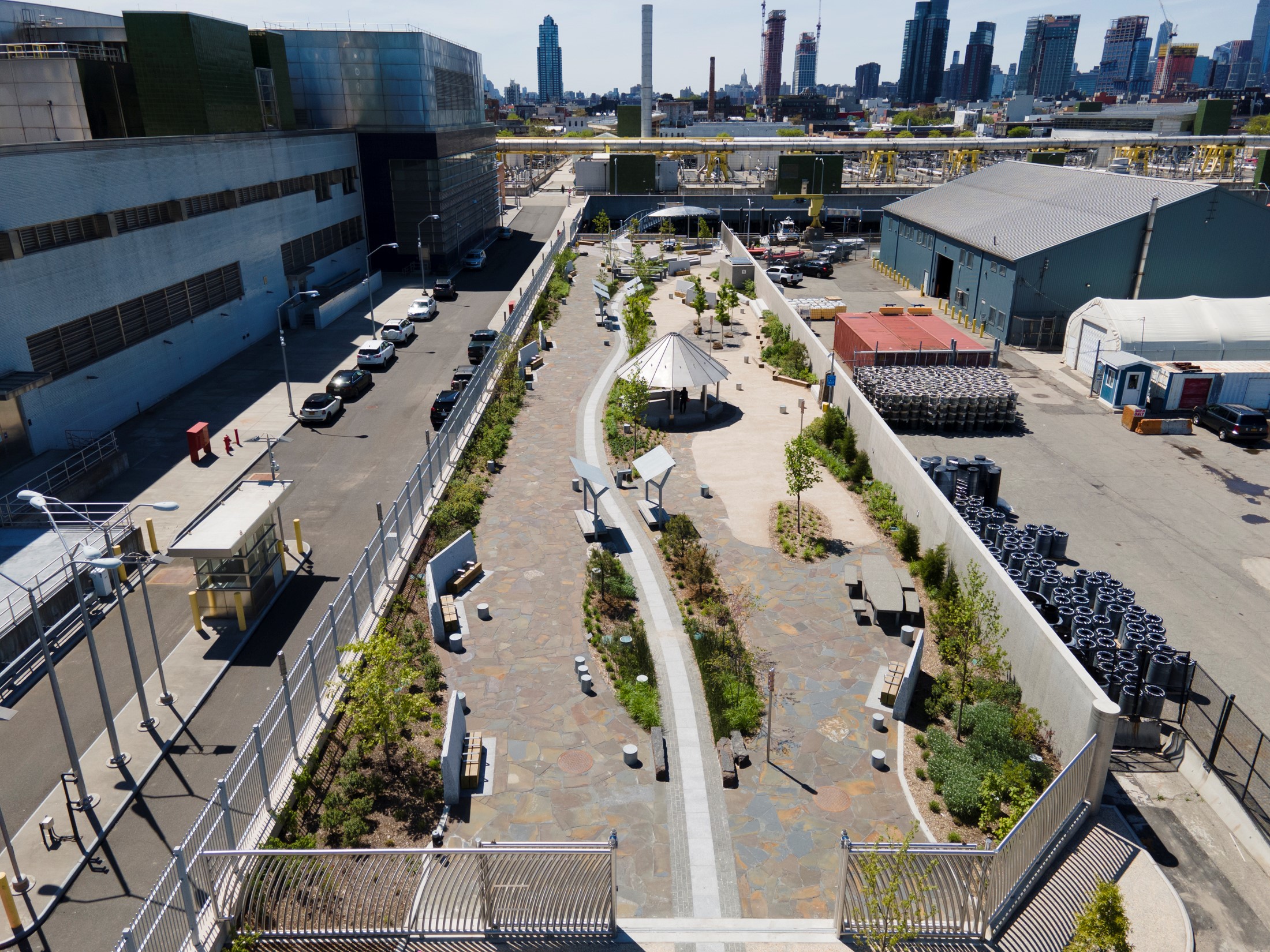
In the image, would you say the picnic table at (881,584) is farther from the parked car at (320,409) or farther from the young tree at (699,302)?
the young tree at (699,302)

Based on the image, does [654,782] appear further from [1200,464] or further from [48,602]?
[1200,464]

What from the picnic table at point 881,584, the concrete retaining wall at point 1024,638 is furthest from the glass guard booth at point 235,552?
the concrete retaining wall at point 1024,638

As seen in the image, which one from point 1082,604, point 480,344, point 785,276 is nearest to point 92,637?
point 1082,604

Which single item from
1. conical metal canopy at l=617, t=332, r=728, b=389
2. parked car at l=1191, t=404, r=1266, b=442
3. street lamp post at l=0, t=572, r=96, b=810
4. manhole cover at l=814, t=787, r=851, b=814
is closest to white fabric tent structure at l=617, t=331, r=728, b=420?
conical metal canopy at l=617, t=332, r=728, b=389

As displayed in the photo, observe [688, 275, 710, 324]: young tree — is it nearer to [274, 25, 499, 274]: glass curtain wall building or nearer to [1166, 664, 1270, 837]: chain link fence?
[274, 25, 499, 274]: glass curtain wall building

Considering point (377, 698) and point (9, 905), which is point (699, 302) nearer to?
point (377, 698)
